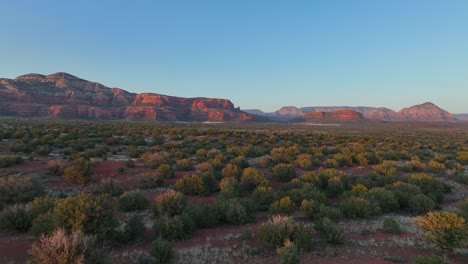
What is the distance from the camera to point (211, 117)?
148 meters

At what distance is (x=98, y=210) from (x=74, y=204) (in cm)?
64

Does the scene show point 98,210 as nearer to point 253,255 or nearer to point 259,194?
point 253,255

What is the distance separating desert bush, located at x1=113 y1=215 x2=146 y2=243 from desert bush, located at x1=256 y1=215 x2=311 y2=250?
3.22 meters

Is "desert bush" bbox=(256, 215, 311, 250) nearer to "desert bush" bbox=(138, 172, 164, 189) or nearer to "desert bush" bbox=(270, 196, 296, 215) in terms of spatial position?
"desert bush" bbox=(270, 196, 296, 215)

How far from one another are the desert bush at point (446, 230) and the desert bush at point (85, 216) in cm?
823

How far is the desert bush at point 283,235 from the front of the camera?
6781 mm

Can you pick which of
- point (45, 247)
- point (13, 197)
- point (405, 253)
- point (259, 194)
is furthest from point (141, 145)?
point (405, 253)

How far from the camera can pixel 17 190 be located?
10.1 meters

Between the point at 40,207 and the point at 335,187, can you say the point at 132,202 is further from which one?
the point at 335,187

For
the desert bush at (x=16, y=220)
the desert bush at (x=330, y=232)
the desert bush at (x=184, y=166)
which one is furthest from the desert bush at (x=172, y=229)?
the desert bush at (x=184, y=166)

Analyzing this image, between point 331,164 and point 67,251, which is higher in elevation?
point 67,251

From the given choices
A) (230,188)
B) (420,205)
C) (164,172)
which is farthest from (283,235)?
(164,172)

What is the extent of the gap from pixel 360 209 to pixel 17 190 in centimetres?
1215

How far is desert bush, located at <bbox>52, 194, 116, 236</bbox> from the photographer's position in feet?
21.5
